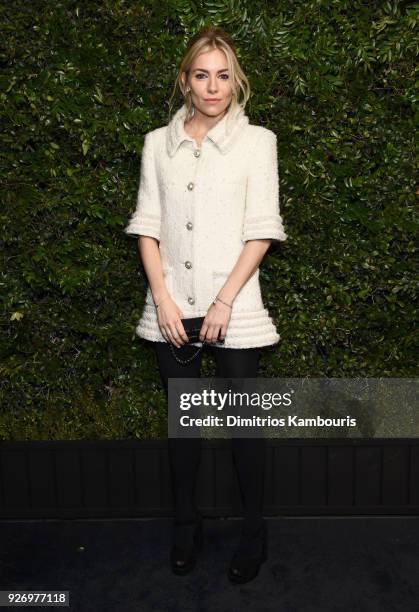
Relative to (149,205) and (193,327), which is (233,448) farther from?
(149,205)

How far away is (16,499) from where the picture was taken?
4098mm

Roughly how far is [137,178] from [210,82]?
0.88 meters

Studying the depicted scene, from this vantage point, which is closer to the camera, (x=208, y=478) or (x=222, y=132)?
(x=222, y=132)

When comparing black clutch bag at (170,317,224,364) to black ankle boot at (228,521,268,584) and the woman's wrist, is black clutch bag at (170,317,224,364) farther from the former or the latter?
black ankle boot at (228,521,268,584)

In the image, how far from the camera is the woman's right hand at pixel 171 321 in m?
3.25

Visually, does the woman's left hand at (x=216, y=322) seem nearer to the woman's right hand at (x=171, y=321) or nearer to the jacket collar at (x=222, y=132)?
the woman's right hand at (x=171, y=321)

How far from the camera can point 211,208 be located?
10.6ft

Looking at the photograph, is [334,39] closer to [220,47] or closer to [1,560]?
[220,47]

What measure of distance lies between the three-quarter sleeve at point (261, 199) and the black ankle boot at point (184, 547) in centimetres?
144

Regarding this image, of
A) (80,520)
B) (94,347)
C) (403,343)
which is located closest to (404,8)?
(403,343)

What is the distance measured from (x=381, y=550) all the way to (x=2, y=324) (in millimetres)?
2298
